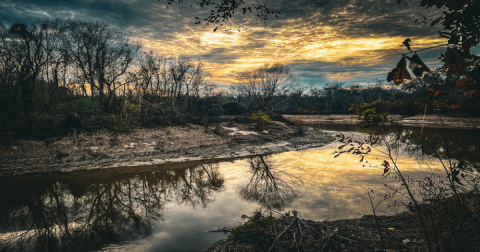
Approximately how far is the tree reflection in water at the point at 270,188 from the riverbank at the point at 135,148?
12.9ft

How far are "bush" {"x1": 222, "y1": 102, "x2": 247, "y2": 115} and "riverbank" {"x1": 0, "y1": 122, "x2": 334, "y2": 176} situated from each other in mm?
8983

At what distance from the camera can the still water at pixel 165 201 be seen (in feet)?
15.4

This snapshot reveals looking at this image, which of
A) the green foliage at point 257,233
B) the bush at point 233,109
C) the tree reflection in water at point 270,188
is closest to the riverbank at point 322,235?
the green foliage at point 257,233

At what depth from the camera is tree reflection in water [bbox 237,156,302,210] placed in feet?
20.9

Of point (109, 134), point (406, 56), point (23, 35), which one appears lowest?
point (109, 134)

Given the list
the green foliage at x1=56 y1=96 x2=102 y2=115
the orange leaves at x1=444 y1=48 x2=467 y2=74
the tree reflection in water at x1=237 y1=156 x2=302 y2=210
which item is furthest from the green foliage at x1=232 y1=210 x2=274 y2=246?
the green foliage at x1=56 y1=96 x2=102 y2=115

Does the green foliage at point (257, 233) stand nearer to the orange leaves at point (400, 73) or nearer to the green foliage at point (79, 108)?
the orange leaves at point (400, 73)

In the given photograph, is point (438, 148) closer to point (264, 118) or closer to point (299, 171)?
point (299, 171)

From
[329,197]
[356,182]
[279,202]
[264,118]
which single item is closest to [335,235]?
[279,202]

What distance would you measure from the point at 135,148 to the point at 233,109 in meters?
16.6

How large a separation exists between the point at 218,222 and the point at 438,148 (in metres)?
14.9

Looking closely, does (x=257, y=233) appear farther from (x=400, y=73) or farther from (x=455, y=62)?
(x=455, y=62)

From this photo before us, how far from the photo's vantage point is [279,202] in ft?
20.6

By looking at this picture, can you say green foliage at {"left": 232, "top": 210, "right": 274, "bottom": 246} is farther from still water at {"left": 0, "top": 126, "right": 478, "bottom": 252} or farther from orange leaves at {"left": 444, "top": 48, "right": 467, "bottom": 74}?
orange leaves at {"left": 444, "top": 48, "right": 467, "bottom": 74}
